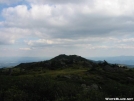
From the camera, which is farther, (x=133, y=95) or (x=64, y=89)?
(x=64, y=89)

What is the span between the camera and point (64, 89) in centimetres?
4053

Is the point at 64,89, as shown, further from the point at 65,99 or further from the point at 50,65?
the point at 50,65

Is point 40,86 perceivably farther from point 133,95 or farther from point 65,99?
point 133,95

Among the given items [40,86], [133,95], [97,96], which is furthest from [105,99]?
[40,86]

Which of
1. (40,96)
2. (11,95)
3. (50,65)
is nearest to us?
(11,95)

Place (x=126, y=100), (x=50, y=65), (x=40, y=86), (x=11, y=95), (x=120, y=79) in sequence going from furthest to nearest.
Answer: (x=50, y=65)
(x=120, y=79)
(x=40, y=86)
(x=11, y=95)
(x=126, y=100)

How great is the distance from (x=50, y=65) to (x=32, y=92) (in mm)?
93280

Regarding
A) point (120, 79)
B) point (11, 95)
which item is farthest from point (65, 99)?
point (120, 79)

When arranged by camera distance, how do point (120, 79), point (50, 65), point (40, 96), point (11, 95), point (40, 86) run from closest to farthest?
point (11, 95), point (40, 96), point (40, 86), point (120, 79), point (50, 65)

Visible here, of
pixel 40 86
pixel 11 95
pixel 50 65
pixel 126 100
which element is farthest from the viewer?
pixel 50 65

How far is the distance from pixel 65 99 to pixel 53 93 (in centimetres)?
681

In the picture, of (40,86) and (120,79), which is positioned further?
(120,79)

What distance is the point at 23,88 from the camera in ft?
142

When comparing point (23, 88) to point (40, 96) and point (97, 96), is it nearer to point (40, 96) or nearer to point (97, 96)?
point (40, 96)
